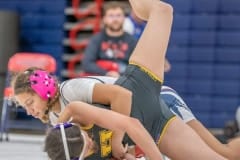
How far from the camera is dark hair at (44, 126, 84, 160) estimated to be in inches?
118

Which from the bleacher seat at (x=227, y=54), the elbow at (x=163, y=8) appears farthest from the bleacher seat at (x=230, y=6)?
the elbow at (x=163, y=8)

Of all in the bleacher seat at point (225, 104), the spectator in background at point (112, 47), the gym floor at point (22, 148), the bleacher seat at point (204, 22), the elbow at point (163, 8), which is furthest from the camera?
the bleacher seat at point (204, 22)

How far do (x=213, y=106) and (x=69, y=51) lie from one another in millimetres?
1949

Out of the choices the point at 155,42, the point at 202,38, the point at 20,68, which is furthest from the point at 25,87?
the point at 202,38

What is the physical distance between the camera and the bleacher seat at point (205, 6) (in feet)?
25.3

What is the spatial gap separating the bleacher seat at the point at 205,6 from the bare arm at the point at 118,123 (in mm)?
4787

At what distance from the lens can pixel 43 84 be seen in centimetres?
336

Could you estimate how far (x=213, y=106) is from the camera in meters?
7.65

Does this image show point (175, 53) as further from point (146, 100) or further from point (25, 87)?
point (25, 87)

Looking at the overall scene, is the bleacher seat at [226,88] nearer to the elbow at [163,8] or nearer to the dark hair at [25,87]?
the elbow at [163,8]

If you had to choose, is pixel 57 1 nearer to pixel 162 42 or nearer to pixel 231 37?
pixel 231 37

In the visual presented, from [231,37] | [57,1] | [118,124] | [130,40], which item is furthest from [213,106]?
[118,124]

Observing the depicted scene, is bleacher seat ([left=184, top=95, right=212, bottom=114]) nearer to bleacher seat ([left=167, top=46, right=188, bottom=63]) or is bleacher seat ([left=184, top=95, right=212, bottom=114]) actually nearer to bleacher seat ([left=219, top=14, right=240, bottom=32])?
bleacher seat ([left=167, top=46, right=188, bottom=63])

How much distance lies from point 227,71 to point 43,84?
459 cm
